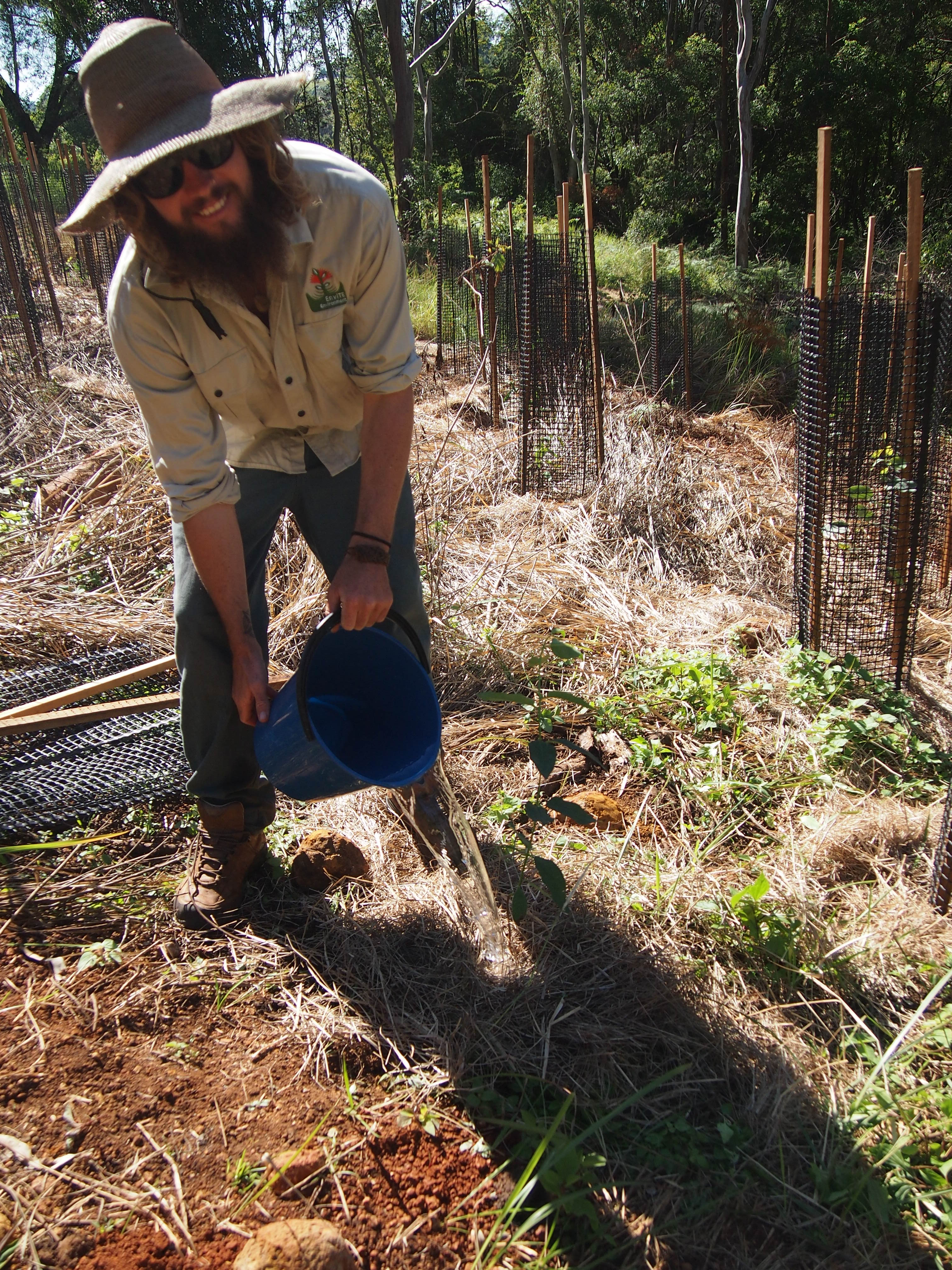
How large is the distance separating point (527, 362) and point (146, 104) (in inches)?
151

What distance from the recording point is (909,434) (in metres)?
2.81

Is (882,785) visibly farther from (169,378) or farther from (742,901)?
(169,378)

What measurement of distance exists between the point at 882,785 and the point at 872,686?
423 mm

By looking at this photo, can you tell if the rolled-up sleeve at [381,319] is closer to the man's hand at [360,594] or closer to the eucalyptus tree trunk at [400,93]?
the man's hand at [360,594]

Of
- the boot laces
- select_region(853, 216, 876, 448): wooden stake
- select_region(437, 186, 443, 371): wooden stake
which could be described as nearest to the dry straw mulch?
the boot laces

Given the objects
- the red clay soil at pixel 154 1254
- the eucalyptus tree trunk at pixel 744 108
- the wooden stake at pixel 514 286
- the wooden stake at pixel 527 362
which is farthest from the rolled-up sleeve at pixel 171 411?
the eucalyptus tree trunk at pixel 744 108

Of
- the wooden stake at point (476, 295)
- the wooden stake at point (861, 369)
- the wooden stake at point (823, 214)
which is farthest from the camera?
the wooden stake at point (476, 295)

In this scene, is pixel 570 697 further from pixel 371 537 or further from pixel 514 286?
pixel 514 286

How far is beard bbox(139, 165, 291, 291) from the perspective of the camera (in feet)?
4.77

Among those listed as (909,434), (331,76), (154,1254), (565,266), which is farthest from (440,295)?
(331,76)

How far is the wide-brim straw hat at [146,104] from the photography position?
135cm

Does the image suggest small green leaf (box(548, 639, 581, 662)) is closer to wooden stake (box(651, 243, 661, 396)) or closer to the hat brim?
the hat brim

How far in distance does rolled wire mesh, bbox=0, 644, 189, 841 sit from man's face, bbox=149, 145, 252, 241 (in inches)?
56.1

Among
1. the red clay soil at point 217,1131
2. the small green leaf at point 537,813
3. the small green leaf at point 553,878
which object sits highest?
the small green leaf at point 537,813
